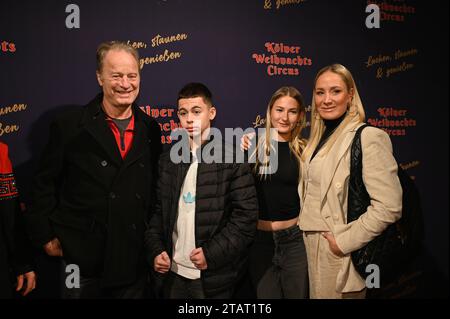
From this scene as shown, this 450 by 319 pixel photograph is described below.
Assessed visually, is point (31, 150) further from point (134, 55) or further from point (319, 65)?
point (319, 65)

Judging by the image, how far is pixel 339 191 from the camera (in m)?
1.89

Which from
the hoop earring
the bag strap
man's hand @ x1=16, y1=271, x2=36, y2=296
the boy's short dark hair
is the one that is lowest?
man's hand @ x1=16, y1=271, x2=36, y2=296

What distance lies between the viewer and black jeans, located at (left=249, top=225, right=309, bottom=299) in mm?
2189

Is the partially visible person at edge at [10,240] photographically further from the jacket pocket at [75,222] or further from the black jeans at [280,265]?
the black jeans at [280,265]

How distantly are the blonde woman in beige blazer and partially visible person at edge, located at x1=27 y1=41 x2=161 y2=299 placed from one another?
1.02m

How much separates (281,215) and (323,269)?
0.41 m

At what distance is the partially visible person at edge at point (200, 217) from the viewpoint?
6.43ft

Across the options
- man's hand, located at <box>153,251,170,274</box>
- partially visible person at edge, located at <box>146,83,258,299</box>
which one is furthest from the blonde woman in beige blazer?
man's hand, located at <box>153,251,170,274</box>

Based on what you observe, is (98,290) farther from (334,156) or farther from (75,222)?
(334,156)

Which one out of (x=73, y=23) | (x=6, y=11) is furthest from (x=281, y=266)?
(x=6, y=11)

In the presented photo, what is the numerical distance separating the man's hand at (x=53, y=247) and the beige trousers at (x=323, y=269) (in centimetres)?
148

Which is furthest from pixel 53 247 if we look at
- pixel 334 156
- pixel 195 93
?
pixel 334 156

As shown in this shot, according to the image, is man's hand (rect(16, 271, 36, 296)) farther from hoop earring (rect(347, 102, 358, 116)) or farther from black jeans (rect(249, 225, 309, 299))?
hoop earring (rect(347, 102, 358, 116))

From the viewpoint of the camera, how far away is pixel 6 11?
2.27 metres
